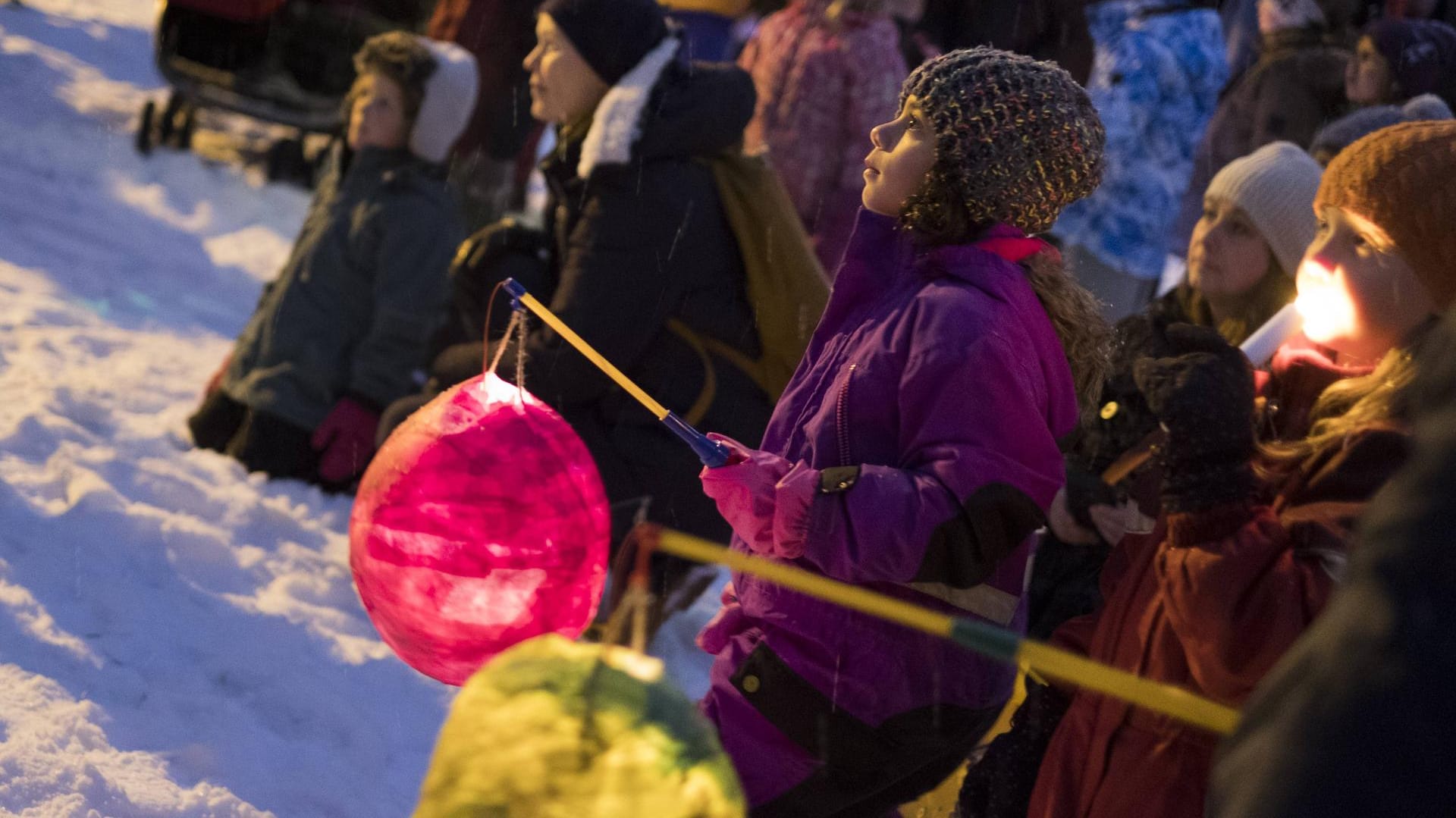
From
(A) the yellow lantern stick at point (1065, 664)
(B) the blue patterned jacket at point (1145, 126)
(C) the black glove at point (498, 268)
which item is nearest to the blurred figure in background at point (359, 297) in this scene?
(C) the black glove at point (498, 268)

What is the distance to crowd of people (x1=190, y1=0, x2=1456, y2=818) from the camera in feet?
6.88

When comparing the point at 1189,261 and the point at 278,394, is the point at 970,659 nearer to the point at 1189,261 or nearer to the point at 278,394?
the point at 1189,261

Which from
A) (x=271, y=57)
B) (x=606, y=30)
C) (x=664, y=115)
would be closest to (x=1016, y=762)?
(x=664, y=115)

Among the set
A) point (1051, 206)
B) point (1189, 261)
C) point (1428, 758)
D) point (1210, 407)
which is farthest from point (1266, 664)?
point (1189, 261)

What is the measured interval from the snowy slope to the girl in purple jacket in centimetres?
144

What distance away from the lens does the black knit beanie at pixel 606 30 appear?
13.6 feet

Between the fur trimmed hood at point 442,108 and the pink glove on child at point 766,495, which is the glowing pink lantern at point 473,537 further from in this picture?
the fur trimmed hood at point 442,108

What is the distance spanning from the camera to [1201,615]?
85.7 inches

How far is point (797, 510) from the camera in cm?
215

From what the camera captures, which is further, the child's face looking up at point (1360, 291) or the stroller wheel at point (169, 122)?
the stroller wheel at point (169, 122)

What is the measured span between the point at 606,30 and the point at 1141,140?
285 cm

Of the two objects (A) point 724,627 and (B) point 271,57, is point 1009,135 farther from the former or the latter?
(B) point 271,57

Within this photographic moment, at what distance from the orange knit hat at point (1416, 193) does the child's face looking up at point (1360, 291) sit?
2 cm

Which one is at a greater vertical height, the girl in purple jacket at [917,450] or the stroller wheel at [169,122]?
the girl in purple jacket at [917,450]
